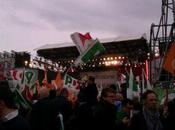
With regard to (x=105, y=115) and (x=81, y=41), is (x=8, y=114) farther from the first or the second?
(x=81, y=41)

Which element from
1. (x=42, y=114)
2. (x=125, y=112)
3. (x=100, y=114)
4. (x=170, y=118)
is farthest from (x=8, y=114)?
(x=125, y=112)

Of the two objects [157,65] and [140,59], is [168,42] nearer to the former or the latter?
[157,65]

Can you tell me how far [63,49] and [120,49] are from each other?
404 centimetres

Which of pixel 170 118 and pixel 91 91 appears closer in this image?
pixel 170 118

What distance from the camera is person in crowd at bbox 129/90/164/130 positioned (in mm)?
7332

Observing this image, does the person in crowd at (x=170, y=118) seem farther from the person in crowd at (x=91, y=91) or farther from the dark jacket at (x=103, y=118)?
the person in crowd at (x=91, y=91)

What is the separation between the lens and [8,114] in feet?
15.8

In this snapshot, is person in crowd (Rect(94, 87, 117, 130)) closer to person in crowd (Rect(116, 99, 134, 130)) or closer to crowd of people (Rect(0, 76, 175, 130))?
crowd of people (Rect(0, 76, 175, 130))

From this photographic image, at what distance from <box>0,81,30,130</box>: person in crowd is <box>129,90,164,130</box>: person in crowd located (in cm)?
278

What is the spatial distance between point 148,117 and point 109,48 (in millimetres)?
27214

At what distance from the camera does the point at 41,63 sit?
1412 inches

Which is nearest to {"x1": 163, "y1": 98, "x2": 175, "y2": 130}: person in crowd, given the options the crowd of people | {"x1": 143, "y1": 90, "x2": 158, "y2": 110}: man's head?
the crowd of people

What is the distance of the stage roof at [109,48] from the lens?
1275 inches

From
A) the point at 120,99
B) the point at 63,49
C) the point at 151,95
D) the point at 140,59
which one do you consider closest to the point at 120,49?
the point at 63,49
